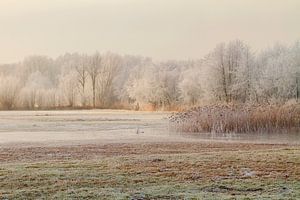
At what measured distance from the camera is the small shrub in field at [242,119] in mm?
30641

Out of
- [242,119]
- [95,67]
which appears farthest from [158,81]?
[242,119]

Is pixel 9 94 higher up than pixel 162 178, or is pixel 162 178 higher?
pixel 9 94

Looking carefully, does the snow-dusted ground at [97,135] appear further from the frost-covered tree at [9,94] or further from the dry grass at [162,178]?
the frost-covered tree at [9,94]

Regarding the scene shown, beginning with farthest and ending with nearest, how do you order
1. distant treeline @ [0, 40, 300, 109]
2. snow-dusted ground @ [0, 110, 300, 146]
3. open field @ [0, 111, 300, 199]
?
1. distant treeline @ [0, 40, 300, 109]
2. snow-dusted ground @ [0, 110, 300, 146]
3. open field @ [0, 111, 300, 199]

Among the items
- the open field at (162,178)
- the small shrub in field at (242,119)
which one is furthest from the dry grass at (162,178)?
the small shrub in field at (242,119)

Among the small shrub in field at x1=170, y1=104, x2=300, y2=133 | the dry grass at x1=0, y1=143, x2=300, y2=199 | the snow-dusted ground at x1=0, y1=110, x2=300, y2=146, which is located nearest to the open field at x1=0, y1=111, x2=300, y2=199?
the dry grass at x1=0, y1=143, x2=300, y2=199

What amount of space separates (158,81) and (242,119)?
56260 mm

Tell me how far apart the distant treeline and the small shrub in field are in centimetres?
2128

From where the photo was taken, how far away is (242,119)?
30.9 meters

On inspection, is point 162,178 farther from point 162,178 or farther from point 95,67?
point 95,67

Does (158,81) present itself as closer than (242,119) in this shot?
No

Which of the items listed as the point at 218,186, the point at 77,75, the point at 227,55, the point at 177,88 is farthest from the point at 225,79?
the point at 218,186

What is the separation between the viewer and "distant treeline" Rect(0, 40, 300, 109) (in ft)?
205

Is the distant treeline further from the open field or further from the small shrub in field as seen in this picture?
the open field
